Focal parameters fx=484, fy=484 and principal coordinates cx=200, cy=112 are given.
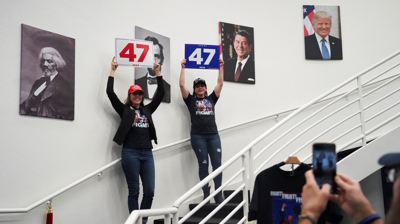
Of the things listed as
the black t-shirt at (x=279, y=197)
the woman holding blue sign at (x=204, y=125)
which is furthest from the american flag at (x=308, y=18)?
the black t-shirt at (x=279, y=197)

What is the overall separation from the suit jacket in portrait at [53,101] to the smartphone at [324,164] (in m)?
3.24

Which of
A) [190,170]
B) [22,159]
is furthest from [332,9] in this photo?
[22,159]

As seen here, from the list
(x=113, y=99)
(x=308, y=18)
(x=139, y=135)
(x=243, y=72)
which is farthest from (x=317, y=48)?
(x=113, y=99)

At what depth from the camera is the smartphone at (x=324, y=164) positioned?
3.69 ft

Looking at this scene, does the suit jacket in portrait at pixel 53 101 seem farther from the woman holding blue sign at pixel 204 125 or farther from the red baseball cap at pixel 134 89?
the woman holding blue sign at pixel 204 125

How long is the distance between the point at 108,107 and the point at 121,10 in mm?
1014

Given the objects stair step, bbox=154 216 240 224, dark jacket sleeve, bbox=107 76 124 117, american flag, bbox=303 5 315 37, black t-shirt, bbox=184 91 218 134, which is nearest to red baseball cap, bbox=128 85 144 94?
dark jacket sleeve, bbox=107 76 124 117

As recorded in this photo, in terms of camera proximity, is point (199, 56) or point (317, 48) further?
point (317, 48)

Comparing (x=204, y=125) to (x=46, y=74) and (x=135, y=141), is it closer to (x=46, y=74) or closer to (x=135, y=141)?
(x=135, y=141)

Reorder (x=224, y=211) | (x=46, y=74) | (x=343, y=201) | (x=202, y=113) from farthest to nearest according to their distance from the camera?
(x=202, y=113), (x=224, y=211), (x=46, y=74), (x=343, y=201)

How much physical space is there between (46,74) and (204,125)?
1.68 meters

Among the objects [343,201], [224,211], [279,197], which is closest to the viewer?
[343,201]

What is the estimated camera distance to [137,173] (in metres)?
4.48

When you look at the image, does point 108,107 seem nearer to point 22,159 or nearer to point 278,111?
point 22,159
